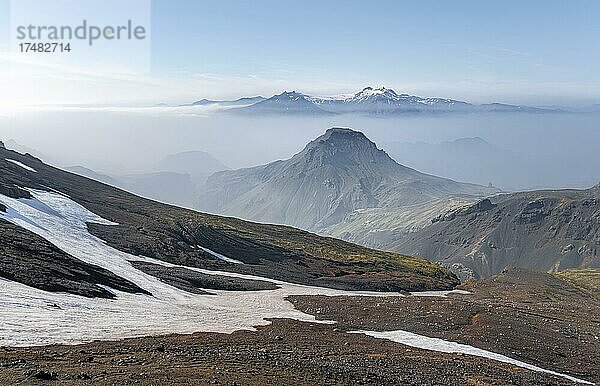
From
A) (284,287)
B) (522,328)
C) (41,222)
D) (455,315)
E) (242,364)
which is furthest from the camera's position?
(284,287)

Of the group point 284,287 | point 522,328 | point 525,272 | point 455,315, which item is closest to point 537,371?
point 522,328

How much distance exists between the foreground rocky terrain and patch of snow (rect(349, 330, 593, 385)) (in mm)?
1487

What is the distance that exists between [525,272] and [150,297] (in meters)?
172

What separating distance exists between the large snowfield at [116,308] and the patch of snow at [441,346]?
0.09 metres

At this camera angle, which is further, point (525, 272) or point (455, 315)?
point (525, 272)

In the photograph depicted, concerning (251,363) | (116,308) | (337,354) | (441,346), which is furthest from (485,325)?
(116,308)

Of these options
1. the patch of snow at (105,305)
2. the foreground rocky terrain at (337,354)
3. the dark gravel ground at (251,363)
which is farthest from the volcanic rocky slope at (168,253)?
the foreground rocky terrain at (337,354)

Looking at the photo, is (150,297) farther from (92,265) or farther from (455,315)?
(455,315)

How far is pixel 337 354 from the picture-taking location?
38.8 meters

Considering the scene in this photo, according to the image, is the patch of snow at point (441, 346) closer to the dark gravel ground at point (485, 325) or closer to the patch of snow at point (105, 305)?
the dark gravel ground at point (485, 325)

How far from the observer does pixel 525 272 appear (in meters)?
199

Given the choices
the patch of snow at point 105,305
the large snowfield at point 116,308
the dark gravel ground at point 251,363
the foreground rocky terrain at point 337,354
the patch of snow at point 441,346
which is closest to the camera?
the dark gravel ground at point 251,363

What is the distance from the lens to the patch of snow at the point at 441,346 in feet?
143

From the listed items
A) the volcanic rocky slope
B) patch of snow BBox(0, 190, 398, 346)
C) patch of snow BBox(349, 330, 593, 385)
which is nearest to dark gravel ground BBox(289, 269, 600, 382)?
patch of snow BBox(349, 330, 593, 385)
